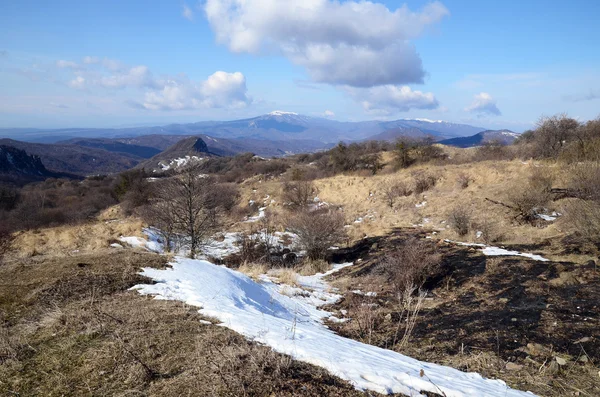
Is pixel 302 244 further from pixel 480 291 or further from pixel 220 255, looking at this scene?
pixel 480 291

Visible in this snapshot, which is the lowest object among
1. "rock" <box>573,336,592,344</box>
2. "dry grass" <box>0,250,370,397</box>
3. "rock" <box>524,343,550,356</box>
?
"rock" <box>524,343,550,356</box>

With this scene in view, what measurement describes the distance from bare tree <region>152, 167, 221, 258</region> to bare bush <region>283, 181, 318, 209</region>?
1253 cm

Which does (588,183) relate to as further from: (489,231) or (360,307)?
(360,307)

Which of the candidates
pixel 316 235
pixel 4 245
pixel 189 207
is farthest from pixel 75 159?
pixel 316 235

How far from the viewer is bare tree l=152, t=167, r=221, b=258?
34.4 ft

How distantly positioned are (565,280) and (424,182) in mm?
16266

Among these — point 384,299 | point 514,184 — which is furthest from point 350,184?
point 384,299

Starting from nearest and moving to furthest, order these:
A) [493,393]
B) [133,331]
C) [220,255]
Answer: [493,393] < [133,331] < [220,255]

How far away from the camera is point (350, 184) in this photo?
26266 millimetres

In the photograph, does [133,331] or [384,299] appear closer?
[133,331]

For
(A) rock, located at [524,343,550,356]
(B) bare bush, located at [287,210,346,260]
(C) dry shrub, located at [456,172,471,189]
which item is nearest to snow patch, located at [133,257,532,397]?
(A) rock, located at [524,343,550,356]

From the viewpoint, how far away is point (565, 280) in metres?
6.36

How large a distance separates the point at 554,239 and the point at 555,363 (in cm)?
742

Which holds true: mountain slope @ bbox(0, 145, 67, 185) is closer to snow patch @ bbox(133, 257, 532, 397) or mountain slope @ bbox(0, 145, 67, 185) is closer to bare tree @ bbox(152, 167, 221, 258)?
bare tree @ bbox(152, 167, 221, 258)
